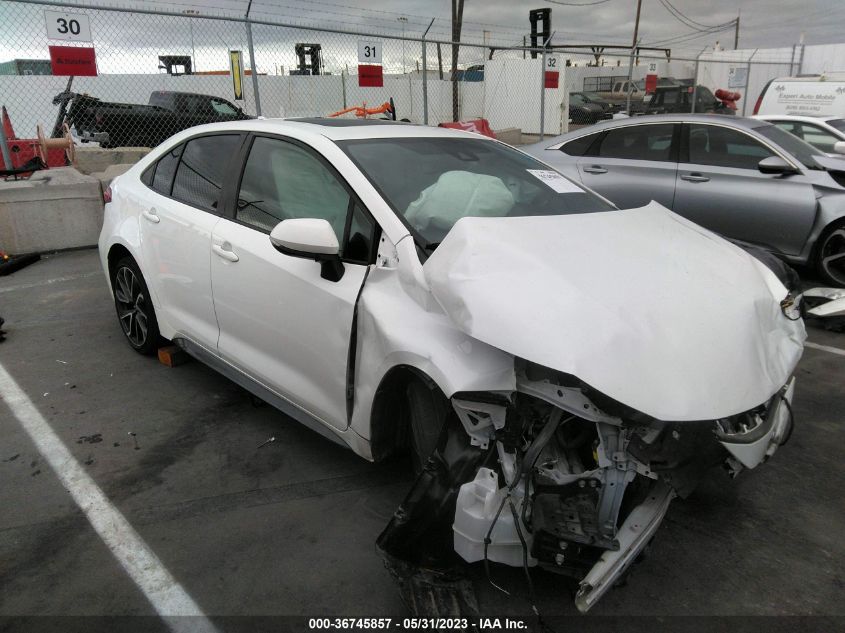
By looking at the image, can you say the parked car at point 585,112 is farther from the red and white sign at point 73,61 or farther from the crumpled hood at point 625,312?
the crumpled hood at point 625,312

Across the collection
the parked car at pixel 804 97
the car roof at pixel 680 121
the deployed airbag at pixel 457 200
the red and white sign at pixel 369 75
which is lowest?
the deployed airbag at pixel 457 200

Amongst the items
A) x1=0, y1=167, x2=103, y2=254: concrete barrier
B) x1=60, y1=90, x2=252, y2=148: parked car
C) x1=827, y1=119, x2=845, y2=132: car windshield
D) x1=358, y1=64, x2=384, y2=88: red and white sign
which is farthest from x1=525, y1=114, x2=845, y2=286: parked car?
x1=60, y1=90, x2=252, y2=148: parked car

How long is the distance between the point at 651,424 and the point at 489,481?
538mm

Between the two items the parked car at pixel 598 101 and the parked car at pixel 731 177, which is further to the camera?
the parked car at pixel 598 101

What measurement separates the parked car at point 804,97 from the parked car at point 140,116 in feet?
32.9

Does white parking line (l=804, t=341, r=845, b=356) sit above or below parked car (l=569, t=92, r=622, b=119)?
below

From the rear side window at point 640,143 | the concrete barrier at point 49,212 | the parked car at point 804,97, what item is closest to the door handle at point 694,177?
the rear side window at point 640,143

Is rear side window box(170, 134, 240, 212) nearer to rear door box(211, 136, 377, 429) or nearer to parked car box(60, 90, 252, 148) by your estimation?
rear door box(211, 136, 377, 429)

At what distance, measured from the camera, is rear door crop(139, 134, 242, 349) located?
11.6 feet

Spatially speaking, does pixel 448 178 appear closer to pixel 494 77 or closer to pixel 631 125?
pixel 631 125

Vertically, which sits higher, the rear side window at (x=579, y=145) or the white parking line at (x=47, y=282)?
the rear side window at (x=579, y=145)

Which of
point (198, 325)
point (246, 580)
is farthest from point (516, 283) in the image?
point (198, 325)

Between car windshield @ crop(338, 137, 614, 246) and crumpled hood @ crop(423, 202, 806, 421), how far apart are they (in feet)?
1.07

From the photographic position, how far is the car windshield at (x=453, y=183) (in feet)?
9.17
